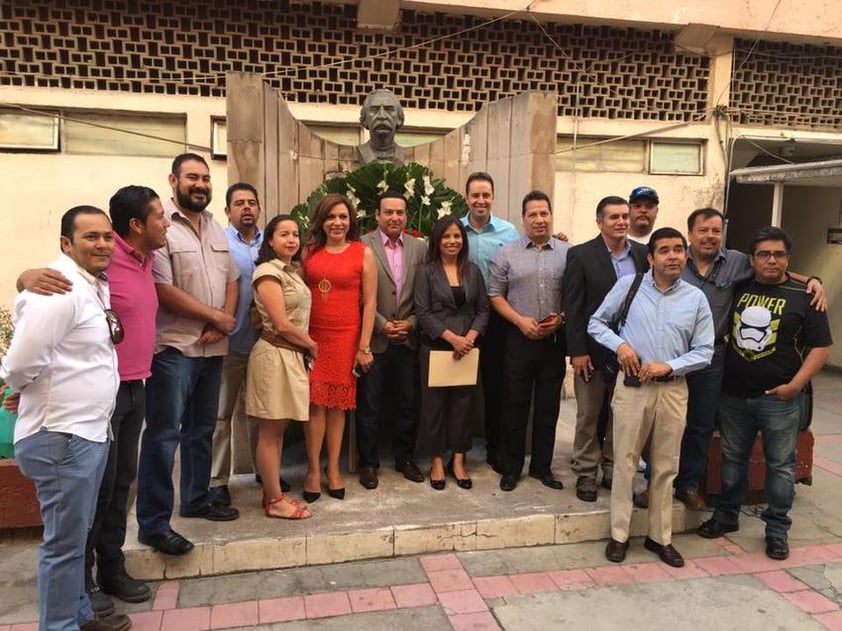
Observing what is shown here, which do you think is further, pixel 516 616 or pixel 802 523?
pixel 802 523

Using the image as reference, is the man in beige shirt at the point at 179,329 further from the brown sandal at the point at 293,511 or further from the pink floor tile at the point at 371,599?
the pink floor tile at the point at 371,599

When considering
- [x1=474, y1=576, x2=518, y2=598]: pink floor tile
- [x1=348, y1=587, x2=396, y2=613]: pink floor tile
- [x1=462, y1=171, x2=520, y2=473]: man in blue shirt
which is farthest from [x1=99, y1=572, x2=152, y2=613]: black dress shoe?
[x1=462, y1=171, x2=520, y2=473]: man in blue shirt

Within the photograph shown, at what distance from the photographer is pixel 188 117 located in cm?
637

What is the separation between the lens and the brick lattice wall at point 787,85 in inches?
298

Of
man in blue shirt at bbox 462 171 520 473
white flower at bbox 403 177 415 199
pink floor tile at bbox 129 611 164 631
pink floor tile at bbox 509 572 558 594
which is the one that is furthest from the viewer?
white flower at bbox 403 177 415 199

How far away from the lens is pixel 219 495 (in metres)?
3.48

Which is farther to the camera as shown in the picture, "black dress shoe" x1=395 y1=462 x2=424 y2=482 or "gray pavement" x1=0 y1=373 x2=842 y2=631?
"black dress shoe" x1=395 y1=462 x2=424 y2=482

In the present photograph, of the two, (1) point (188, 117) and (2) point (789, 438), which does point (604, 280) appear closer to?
(2) point (789, 438)

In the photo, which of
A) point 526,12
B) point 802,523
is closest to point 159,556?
point 802,523

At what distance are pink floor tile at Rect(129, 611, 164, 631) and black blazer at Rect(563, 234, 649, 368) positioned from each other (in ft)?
7.55

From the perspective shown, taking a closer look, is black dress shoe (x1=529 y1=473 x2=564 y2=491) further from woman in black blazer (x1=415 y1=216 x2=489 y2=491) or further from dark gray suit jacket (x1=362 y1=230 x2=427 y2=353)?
dark gray suit jacket (x1=362 y1=230 x2=427 y2=353)

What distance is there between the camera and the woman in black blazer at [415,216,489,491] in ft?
11.8

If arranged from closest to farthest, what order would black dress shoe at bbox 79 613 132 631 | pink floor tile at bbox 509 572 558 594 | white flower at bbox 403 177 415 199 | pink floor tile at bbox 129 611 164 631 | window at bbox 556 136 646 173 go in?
1. black dress shoe at bbox 79 613 132 631
2. pink floor tile at bbox 129 611 164 631
3. pink floor tile at bbox 509 572 558 594
4. white flower at bbox 403 177 415 199
5. window at bbox 556 136 646 173

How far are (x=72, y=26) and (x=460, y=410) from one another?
5.32 metres
